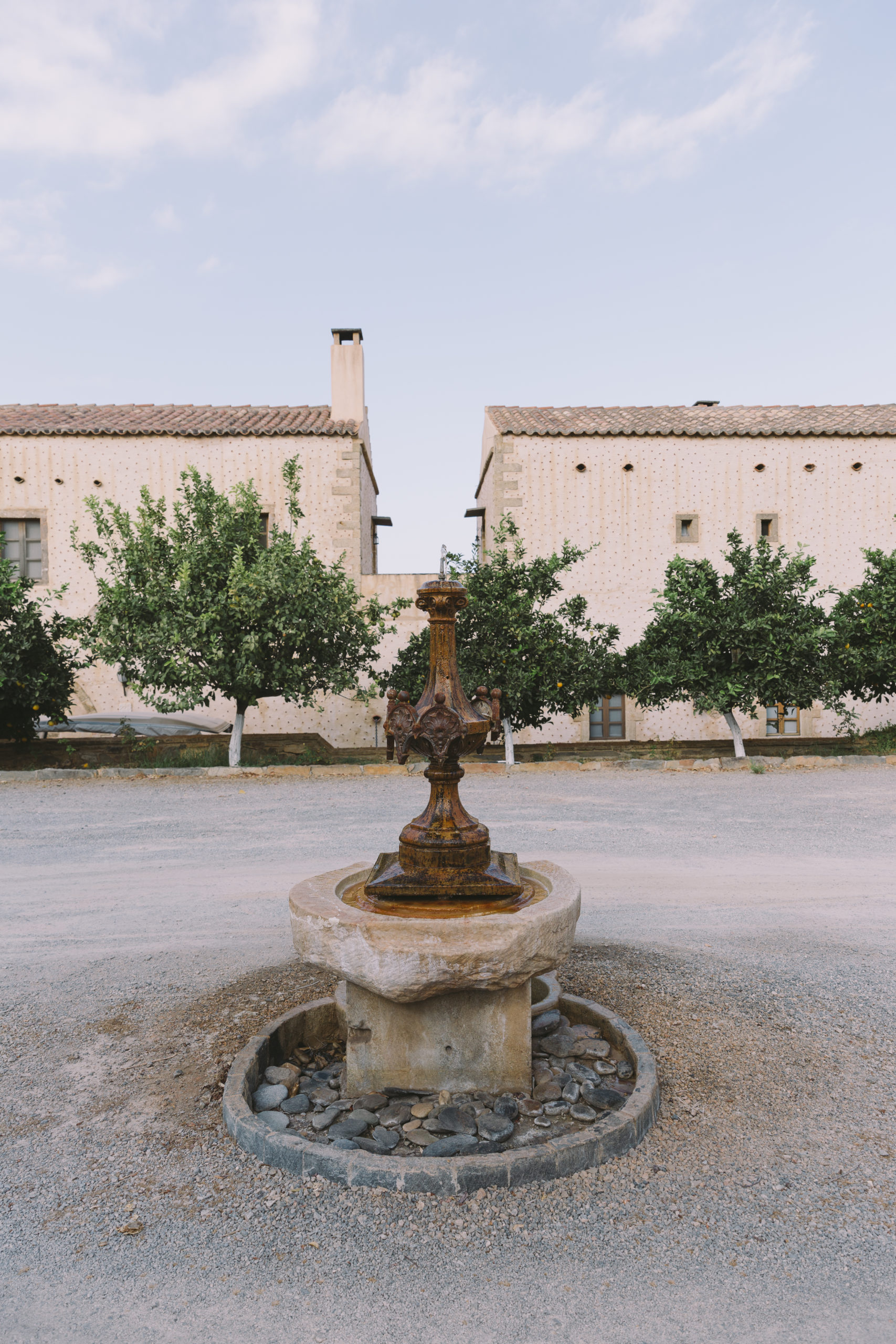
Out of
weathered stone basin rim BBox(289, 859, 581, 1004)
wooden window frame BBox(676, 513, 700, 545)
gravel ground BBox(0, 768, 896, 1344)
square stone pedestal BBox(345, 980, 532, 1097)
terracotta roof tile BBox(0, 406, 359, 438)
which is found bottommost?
gravel ground BBox(0, 768, 896, 1344)

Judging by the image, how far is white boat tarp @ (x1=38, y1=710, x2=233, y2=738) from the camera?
1523 centimetres

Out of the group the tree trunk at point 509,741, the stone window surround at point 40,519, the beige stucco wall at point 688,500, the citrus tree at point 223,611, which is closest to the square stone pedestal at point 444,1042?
the citrus tree at point 223,611

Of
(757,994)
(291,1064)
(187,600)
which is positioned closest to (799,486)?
(187,600)

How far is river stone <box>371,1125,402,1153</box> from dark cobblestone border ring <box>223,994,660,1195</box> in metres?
0.08

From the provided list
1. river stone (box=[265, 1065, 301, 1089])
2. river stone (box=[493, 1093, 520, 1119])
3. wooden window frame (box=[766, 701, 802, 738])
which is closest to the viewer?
river stone (box=[493, 1093, 520, 1119])

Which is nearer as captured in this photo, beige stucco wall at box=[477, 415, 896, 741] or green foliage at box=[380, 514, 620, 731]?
green foliage at box=[380, 514, 620, 731]

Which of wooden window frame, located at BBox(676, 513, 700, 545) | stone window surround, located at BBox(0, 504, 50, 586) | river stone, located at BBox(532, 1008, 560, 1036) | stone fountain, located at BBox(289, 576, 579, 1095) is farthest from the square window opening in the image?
stone fountain, located at BBox(289, 576, 579, 1095)

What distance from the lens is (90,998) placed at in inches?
156

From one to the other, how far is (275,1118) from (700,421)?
739 inches

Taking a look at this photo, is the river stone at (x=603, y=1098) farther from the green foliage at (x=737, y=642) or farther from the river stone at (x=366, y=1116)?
the green foliage at (x=737, y=642)

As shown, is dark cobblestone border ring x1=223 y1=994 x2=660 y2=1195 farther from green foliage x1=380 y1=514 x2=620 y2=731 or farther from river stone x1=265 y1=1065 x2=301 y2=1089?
green foliage x1=380 y1=514 x2=620 y2=731

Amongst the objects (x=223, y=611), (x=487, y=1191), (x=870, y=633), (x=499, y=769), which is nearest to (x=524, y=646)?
(x=499, y=769)

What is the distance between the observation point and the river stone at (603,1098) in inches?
115

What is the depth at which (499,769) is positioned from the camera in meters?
13.3
